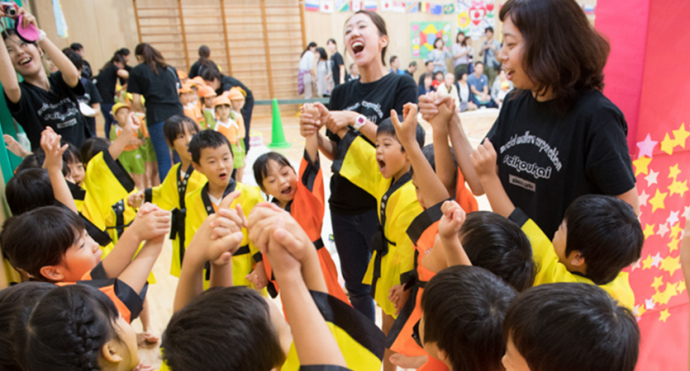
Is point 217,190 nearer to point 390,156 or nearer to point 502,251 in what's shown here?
point 390,156

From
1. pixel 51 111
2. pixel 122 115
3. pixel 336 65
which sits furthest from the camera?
pixel 336 65

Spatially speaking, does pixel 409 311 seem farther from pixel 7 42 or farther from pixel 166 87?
pixel 166 87

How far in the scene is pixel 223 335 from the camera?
31.4 inches

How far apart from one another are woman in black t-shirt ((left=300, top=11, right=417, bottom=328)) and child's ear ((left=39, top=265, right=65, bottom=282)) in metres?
1.03

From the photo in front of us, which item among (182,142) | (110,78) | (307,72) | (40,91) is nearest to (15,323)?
(182,142)

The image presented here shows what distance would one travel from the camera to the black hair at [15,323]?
3.32 ft

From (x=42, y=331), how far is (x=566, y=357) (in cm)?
101

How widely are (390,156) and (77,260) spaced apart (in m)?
1.15

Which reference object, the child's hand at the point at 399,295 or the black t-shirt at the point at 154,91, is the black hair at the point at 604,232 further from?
the black t-shirt at the point at 154,91

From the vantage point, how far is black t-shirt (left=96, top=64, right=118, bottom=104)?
613 centimetres

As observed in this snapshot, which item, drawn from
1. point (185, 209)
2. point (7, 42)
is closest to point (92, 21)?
point (7, 42)

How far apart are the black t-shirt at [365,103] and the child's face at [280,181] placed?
0.20 metres

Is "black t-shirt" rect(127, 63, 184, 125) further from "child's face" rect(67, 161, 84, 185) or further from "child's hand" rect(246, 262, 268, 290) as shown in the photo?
"child's hand" rect(246, 262, 268, 290)

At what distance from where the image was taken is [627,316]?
0.84m
